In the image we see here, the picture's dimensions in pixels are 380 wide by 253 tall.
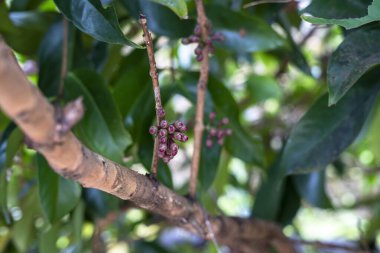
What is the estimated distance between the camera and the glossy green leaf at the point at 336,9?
0.57 m

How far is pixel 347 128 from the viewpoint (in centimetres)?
66

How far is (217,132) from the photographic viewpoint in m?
0.71

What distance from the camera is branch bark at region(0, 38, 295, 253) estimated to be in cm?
28

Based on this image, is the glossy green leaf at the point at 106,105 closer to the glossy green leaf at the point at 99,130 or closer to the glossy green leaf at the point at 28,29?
the glossy green leaf at the point at 99,130

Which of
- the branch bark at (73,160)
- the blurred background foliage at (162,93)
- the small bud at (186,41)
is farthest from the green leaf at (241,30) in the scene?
the branch bark at (73,160)

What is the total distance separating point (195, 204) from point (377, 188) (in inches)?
50.2

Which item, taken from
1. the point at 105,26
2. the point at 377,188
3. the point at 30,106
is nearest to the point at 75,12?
the point at 105,26

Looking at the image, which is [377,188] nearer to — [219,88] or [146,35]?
[219,88]

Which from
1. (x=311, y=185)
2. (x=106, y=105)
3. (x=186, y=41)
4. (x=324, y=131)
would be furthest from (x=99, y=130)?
(x=311, y=185)

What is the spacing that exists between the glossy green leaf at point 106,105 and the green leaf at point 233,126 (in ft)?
0.53

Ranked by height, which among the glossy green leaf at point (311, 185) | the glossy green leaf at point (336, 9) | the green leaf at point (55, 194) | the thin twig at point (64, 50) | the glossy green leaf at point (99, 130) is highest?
the glossy green leaf at point (336, 9)

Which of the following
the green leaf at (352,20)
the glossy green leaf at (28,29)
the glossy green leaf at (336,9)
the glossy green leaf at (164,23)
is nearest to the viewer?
the green leaf at (352,20)

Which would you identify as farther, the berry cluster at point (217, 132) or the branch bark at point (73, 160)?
the berry cluster at point (217, 132)

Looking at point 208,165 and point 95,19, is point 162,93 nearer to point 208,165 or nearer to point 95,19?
point 208,165
